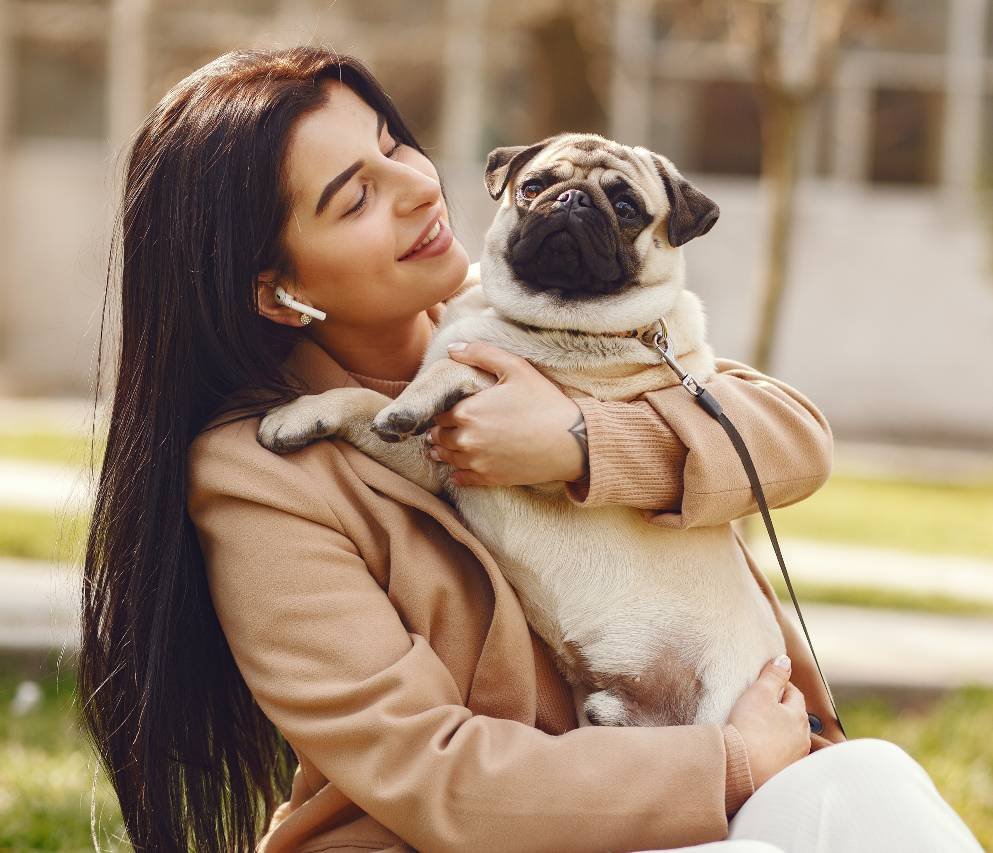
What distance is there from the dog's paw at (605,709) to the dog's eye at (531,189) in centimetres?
105

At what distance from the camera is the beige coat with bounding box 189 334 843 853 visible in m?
2.01

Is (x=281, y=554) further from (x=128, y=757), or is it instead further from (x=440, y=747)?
(x=128, y=757)

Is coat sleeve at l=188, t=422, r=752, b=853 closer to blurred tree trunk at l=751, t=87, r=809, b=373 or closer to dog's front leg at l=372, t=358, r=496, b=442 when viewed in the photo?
dog's front leg at l=372, t=358, r=496, b=442

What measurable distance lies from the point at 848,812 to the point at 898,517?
6.65 m

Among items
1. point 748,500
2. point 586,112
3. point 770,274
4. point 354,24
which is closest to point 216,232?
point 748,500

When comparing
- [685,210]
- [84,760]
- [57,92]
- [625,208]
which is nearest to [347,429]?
[625,208]

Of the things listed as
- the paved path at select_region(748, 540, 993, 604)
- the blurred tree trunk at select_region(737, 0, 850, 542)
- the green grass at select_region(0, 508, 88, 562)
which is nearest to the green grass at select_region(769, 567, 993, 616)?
the paved path at select_region(748, 540, 993, 604)

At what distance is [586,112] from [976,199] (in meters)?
5.10

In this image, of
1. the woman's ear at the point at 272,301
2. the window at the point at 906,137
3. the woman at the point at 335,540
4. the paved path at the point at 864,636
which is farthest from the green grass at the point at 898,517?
the window at the point at 906,137

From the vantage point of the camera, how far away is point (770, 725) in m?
2.24

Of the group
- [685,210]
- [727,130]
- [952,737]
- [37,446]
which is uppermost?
[685,210]

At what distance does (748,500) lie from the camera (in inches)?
93.8

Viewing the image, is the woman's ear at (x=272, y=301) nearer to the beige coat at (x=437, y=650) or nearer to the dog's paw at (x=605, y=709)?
the beige coat at (x=437, y=650)

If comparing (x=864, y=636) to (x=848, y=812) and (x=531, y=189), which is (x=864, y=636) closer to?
(x=531, y=189)
